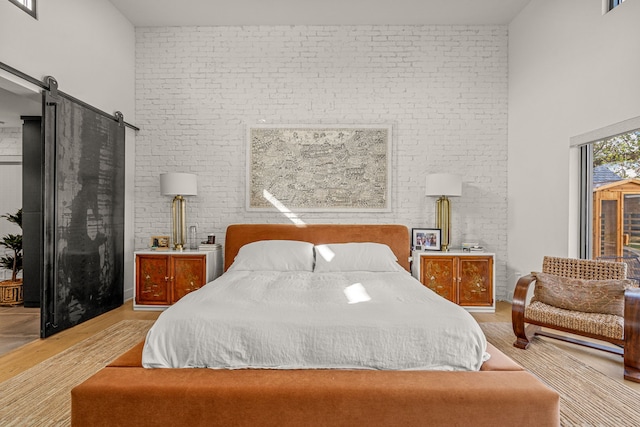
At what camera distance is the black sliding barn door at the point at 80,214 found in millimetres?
3354

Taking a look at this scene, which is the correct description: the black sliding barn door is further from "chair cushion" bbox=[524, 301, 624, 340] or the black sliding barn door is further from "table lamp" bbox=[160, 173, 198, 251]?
"chair cushion" bbox=[524, 301, 624, 340]

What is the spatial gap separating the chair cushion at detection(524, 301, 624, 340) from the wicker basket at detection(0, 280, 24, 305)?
5857mm

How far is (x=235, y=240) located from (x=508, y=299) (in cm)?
369

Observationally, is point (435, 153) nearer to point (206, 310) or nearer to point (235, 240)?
point (235, 240)

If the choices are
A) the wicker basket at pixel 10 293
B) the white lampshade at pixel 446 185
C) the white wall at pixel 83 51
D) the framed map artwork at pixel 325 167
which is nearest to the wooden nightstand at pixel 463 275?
the white lampshade at pixel 446 185

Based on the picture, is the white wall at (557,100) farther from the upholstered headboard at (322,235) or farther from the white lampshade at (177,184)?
the white lampshade at (177,184)

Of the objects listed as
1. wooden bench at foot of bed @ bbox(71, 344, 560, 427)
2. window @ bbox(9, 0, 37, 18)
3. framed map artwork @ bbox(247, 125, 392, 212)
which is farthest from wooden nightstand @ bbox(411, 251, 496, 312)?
window @ bbox(9, 0, 37, 18)

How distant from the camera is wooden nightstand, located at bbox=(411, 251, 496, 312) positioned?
4.26 m

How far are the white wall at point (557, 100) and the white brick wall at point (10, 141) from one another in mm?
7386

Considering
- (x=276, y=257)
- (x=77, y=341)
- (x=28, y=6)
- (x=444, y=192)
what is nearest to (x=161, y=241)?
(x=77, y=341)

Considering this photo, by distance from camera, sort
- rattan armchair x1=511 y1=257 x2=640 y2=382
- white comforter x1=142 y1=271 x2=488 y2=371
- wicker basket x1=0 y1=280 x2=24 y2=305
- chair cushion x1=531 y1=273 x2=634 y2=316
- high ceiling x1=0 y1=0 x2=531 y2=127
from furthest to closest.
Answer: wicker basket x1=0 y1=280 x2=24 y2=305 → high ceiling x1=0 y1=0 x2=531 y2=127 → chair cushion x1=531 y1=273 x2=634 y2=316 → rattan armchair x1=511 y1=257 x2=640 y2=382 → white comforter x1=142 y1=271 x2=488 y2=371

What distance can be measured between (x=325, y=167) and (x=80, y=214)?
9.46 ft

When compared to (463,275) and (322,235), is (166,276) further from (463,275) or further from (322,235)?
(463,275)

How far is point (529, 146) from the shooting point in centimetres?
432
